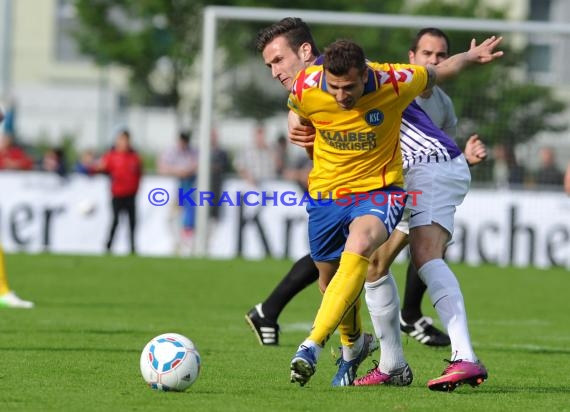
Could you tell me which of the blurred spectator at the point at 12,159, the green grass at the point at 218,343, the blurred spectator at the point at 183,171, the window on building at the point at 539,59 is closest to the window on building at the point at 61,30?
the blurred spectator at the point at 12,159

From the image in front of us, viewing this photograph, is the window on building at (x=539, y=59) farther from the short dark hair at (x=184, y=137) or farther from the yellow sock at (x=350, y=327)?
the yellow sock at (x=350, y=327)

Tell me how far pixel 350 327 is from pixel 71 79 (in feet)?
117

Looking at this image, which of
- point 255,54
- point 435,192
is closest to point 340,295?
point 435,192

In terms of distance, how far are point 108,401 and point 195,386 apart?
2.54 ft

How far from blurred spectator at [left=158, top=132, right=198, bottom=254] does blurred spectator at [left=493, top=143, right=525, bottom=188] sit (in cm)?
470

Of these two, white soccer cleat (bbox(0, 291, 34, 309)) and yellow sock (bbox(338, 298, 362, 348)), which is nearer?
yellow sock (bbox(338, 298, 362, 348))

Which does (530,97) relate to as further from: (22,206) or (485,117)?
(22,206)

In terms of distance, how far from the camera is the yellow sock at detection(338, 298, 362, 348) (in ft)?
23.8

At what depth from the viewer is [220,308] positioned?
12.8 meters

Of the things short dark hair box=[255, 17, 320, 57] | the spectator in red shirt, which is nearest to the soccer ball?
short dark hair box=[255, 17, 320, 57]

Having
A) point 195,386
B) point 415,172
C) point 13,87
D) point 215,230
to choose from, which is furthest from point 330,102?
point 13,87

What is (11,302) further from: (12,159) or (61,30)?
(61,30)

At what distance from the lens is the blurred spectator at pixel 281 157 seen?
2069cm

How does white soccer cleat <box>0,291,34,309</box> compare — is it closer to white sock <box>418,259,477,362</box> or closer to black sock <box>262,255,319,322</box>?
black sock <box>262,255,319,322</box>
